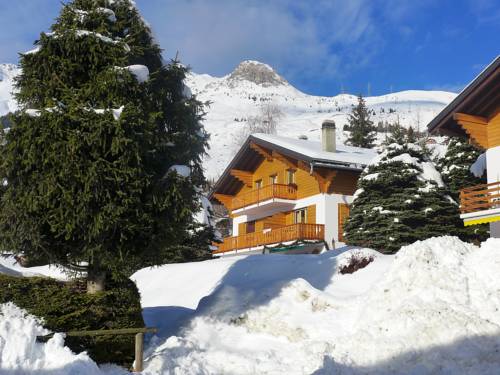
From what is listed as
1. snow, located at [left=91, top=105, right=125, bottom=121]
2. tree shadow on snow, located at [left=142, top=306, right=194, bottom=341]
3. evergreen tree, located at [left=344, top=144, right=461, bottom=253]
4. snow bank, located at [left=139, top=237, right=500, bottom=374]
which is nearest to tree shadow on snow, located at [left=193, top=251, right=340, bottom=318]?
snow bank, located at [left=139, top=237, right=500, bottom=374]

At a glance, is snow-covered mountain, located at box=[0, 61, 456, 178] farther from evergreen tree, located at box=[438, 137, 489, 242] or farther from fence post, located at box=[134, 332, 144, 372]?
fence post, located at box=[134, 332, 144, 372]

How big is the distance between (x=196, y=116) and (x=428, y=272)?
6.74 metres

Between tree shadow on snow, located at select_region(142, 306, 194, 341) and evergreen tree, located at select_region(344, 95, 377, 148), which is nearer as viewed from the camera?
tree shadow on snow, located at select_region(142, 306, 194, 341)

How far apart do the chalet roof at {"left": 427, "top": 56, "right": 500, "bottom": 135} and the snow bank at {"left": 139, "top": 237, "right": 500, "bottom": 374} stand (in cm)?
768

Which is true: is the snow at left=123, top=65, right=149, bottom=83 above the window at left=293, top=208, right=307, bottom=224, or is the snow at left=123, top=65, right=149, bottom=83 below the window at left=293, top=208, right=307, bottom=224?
above

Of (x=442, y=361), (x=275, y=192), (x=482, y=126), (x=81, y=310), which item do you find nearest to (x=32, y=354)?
(x=81, y=310)

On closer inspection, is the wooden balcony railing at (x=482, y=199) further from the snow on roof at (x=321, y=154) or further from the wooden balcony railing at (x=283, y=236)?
the wooden balcony railing at (x=283, y=236)

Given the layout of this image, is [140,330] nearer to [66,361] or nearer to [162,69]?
[66,361]

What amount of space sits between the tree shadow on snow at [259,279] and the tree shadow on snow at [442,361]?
481 cm

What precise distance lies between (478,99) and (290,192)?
14.2 metres

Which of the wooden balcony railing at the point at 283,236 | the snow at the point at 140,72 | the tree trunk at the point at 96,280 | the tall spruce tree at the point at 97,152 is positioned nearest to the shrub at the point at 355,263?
the tall spruce tree at the point at 97,152

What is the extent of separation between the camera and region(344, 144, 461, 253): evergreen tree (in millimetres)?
26188

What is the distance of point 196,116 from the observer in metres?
14.6

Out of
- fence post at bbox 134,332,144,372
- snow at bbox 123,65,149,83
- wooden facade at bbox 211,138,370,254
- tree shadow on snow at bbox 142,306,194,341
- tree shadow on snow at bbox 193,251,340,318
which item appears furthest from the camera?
wooden facade at bbox 211,138,370,254
